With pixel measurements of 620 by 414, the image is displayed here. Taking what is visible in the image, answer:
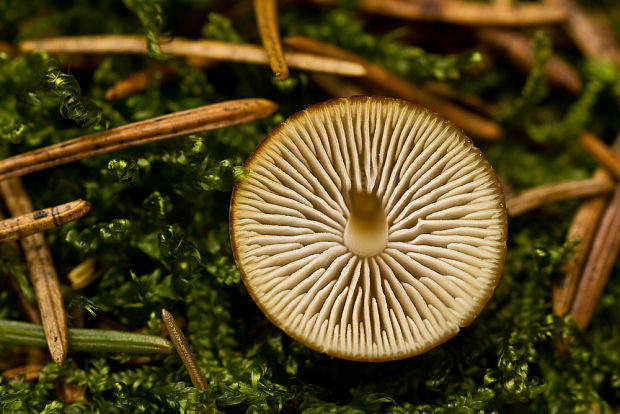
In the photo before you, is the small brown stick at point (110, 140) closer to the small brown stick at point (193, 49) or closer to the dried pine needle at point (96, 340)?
the small brown stick at point (193, 49)

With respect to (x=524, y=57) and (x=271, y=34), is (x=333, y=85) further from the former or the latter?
(x=524, y=57)

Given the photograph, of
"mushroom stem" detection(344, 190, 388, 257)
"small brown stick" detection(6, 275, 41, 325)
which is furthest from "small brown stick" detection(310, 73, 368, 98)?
"small brown stick" detection(6, 275, 41, 325)

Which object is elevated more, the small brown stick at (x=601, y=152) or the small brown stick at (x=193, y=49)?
the small brown stick at (x=193, y=49)

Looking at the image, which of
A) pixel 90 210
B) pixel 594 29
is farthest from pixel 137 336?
pixel 594 29

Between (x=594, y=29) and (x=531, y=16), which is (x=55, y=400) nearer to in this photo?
(x=531, y=16)

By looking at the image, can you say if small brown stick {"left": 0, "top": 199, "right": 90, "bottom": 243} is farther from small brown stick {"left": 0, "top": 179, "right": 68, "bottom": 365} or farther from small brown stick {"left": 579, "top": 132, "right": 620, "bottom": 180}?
small brown stick {"left": 579, "top": 132, "right": 620, "bottom": 180}

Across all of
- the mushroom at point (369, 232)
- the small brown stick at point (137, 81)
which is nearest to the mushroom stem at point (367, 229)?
the mushroom at point (369, 232)
